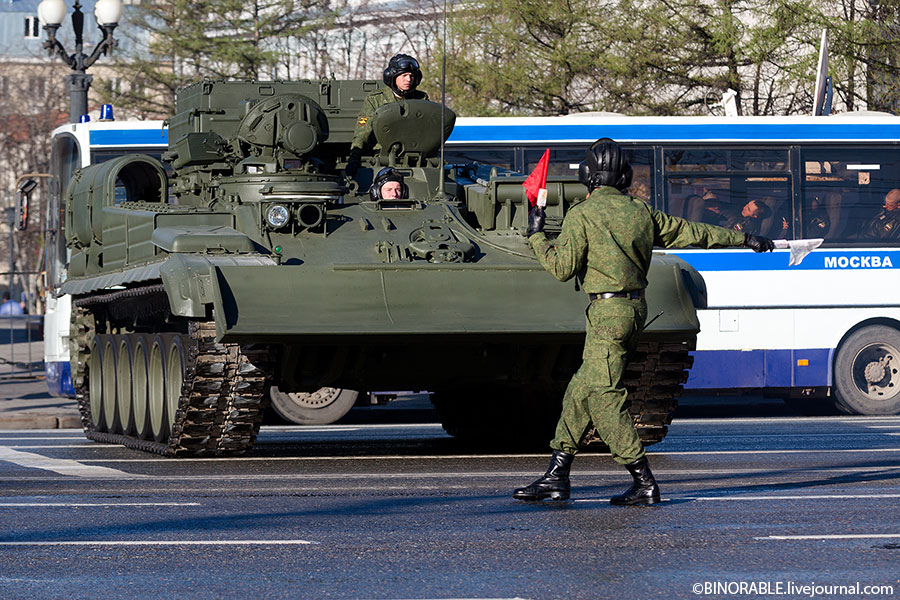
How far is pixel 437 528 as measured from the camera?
332 inches

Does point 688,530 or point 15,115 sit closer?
point 688,530

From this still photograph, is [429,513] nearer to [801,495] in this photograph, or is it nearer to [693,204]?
[801,495]

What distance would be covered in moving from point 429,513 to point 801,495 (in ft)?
7.15

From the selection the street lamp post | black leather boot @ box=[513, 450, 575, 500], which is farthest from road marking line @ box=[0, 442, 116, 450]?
the street lamp post

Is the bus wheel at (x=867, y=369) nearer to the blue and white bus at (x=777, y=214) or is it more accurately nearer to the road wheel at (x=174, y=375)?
the blue and white bus at (x=777, y=214)

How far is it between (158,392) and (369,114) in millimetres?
2868

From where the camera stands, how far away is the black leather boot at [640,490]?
30.7 ft

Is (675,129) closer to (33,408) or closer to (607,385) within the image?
(33,408)

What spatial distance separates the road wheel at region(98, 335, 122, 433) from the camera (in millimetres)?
15984

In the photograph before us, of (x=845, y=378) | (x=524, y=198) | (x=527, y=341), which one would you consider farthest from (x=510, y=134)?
(x=527, y=341)

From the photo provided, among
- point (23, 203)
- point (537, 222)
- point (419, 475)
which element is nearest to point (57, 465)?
point (419, 475)

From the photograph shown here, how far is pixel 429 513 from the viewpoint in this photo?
9.11m

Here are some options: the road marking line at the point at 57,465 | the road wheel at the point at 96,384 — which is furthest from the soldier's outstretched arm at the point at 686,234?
the road wheel at the point at 96,384

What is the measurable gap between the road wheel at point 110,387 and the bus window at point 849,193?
8573 millimetres
